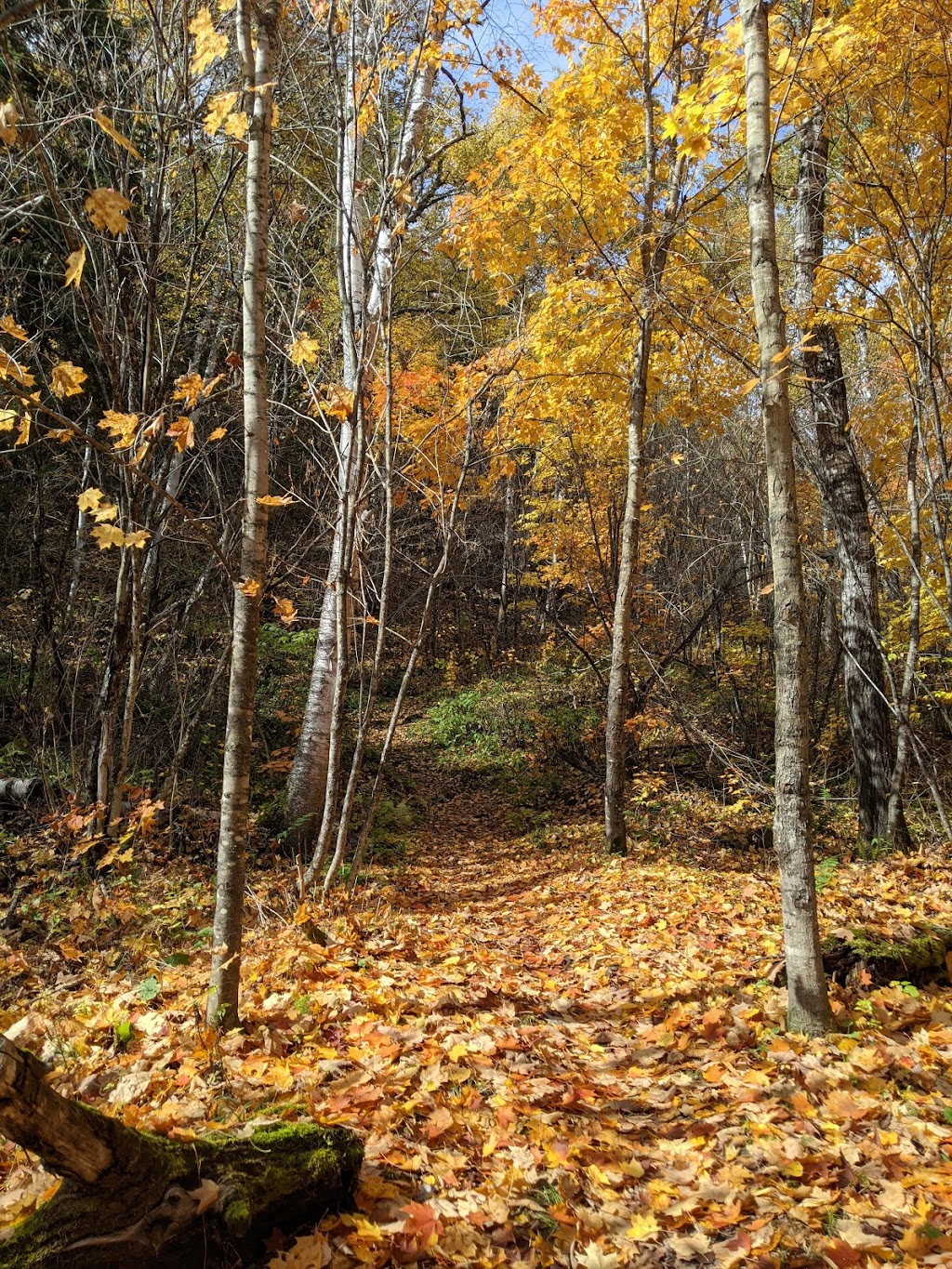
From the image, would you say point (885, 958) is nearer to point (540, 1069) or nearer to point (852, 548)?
point (540, 1069)

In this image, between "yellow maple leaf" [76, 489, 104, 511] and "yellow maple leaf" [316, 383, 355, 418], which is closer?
"yellow maple leaf" [76, 489, 104, 511]

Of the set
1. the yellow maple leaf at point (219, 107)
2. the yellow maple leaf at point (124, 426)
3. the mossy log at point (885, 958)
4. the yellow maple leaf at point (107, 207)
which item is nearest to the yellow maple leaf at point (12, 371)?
the yellow maple leaf at point (124, 426)

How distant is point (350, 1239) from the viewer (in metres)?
2.19

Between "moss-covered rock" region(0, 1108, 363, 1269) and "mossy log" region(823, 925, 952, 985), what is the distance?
9.46ft

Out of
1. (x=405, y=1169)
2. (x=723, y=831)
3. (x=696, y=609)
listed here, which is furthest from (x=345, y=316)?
(x=696, y=609)

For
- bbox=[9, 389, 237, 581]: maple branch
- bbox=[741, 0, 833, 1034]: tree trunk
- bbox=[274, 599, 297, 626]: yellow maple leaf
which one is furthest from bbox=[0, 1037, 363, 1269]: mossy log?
bbox=[741, 0, 833, 1034]: tree trunk

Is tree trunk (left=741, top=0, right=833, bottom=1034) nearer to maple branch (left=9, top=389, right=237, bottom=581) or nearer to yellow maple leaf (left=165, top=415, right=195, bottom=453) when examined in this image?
maple branch (left=9, top=389, right=237, bottom=581)

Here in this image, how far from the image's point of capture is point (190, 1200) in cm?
203

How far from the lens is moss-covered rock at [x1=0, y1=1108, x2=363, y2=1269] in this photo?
6.12 feet

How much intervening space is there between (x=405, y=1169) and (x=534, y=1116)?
23.2 inches

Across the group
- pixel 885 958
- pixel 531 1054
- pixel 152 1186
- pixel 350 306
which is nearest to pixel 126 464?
pixel 152 1186

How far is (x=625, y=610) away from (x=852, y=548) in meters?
2.35

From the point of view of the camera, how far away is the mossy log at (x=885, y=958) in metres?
3.99

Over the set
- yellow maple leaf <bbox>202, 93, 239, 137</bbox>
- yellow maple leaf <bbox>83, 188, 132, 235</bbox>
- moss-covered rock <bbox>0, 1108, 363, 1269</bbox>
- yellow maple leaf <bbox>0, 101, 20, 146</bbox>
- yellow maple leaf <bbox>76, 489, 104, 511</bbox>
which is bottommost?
moss-covered rock <bbox>0, 1108, 363, 1269</bbox>
